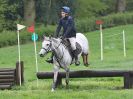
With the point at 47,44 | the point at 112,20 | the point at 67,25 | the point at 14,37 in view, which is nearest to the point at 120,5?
the point at 112,20

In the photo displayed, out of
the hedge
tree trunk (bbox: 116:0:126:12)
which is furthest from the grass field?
tree trunk (bbox: 116:0:126:12)

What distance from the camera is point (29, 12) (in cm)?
5034

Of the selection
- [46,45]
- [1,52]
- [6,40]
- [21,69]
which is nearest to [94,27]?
[6,40]

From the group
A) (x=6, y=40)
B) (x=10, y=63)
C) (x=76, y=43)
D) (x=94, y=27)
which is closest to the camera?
(x=76, y=43)

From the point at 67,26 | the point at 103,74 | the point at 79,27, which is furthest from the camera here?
the point at 79,27

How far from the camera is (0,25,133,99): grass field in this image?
16.2 meters

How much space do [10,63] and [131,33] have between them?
57.0 ft

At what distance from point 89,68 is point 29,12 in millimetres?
25427

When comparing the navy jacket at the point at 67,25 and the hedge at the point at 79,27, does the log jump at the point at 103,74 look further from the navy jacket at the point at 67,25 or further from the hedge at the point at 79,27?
the hedge at the point at 79,27

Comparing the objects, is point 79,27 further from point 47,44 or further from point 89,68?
point 47,44

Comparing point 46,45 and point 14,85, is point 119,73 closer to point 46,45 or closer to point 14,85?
point 46,45

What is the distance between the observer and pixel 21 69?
2067 centimetres

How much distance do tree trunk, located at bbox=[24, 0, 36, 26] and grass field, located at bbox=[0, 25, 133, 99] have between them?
216 inches

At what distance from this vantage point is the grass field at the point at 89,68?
1616cm
